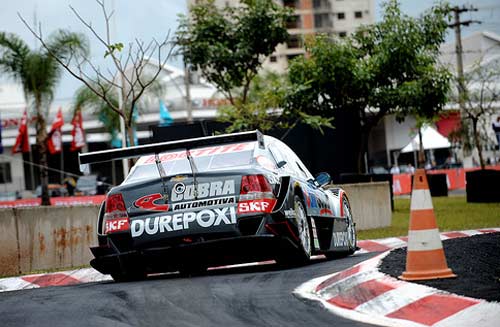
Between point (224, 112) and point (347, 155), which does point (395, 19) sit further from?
point (224, 112)

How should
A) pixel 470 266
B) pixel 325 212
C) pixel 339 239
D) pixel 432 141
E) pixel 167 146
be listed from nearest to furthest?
pixel 470 266 → pixel 167 146 → pixel 325 212 → pixel 339 239 → pixel 432 141

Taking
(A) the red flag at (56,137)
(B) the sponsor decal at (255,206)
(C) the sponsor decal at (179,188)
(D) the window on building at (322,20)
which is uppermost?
(D) the window on building at (322,20)

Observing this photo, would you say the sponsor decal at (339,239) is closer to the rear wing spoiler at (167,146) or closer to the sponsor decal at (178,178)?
the rear wing spoiler at (167,146)

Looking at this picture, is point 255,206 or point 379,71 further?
point 379,71

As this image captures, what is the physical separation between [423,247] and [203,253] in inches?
121

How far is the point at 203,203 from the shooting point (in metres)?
10.2

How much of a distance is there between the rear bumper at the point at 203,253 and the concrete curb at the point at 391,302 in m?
1.75

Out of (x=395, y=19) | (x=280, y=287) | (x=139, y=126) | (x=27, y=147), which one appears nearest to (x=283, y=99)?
(x=395, y=19)

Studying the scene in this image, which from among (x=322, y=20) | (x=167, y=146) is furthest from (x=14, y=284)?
(x=322, y=20)

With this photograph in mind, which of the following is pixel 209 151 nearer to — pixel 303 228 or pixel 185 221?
pixel 185 221

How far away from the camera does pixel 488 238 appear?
10547mm

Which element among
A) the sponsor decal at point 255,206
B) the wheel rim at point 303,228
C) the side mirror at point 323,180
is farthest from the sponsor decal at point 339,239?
the sponsor decal at point 255,206

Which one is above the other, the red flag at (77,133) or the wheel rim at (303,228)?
the red flag at (77,133)

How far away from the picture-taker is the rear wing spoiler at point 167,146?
992 centimetres
